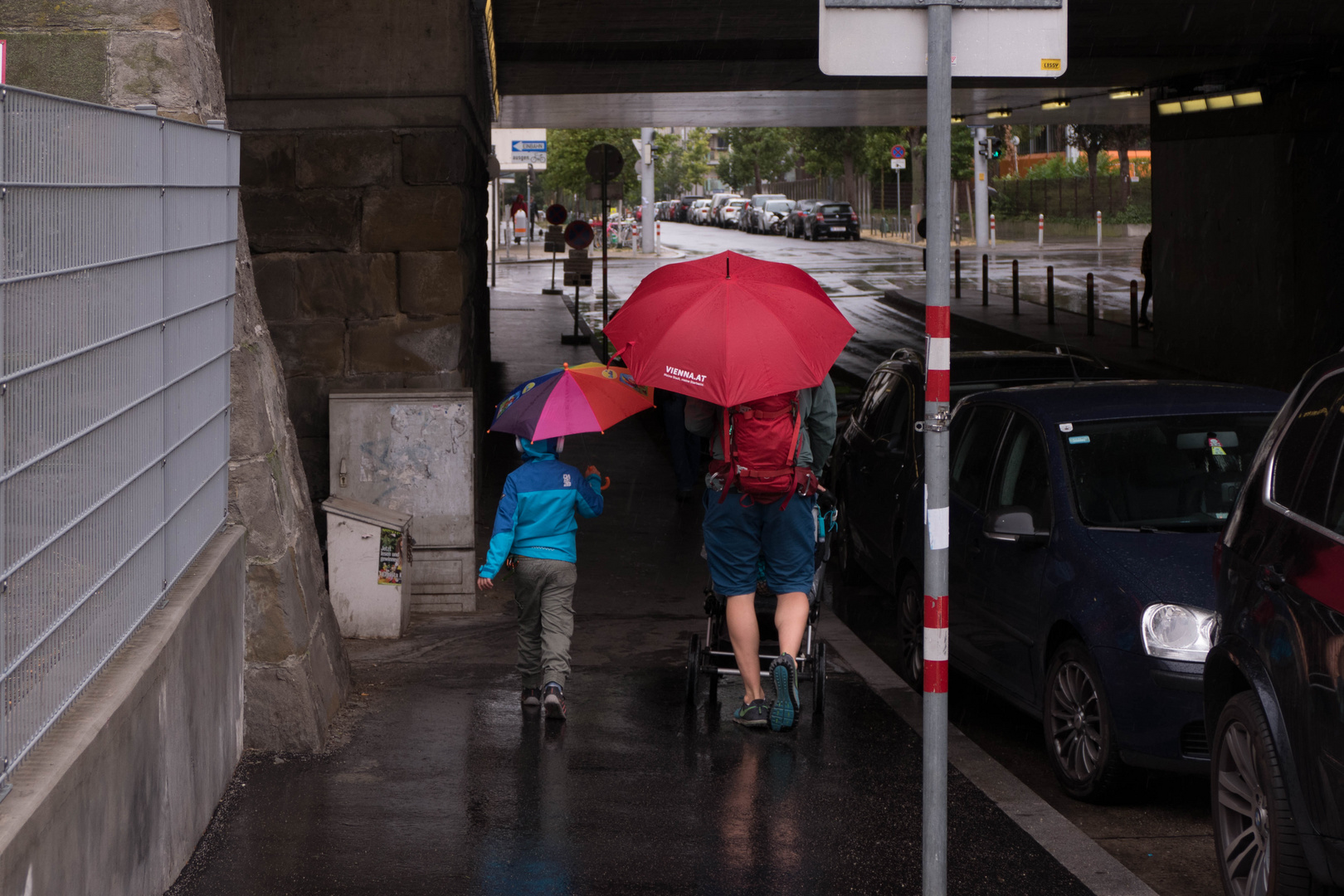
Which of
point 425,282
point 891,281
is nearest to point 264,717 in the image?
point 425,282

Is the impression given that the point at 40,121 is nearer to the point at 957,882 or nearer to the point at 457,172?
the point at 957,882

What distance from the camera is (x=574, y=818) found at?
5258 mm

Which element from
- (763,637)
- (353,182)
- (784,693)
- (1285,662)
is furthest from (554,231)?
(1285,662)

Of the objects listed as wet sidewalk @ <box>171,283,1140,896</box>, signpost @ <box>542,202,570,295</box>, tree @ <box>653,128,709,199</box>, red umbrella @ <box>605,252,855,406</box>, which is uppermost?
tree @ <box>653,128,709,199</box>

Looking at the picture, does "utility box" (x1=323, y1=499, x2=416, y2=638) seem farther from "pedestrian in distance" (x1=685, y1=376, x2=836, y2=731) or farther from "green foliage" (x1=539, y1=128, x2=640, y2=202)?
"green foliage" (x1=539, y1=128, x2=640, y2=202)

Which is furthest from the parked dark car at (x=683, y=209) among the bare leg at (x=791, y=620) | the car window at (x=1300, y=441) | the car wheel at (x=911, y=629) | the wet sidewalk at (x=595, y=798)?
the car window at (x=1300, y=441)

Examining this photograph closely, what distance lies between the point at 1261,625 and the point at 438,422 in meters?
5.20

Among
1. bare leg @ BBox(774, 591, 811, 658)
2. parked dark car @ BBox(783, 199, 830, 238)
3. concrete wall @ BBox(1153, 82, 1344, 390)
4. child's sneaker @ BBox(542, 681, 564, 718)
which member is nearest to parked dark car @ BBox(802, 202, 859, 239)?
parked dark car @ BBox(783, 199, 830, 238)

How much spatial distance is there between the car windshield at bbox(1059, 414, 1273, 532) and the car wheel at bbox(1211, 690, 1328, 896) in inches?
63.3

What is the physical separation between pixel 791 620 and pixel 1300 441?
2.39 metres

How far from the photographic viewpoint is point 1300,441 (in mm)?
4570

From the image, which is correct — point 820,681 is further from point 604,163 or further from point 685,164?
point 685,164

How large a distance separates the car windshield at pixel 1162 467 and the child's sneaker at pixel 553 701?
230 centimetres

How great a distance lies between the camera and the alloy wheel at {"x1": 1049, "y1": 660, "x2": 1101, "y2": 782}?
5578mm
